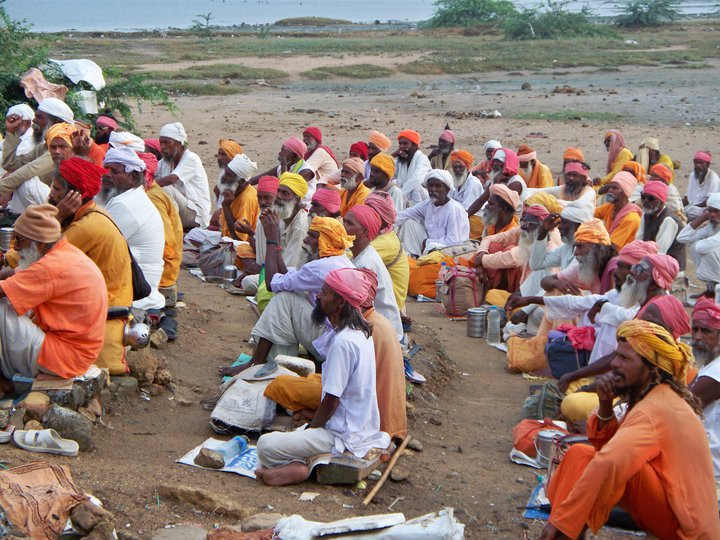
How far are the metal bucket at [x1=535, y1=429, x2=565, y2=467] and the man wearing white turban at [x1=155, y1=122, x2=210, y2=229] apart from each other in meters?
5.63

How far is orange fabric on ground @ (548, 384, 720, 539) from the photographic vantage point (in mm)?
4648

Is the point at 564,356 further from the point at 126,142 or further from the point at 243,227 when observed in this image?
the point at 126,142

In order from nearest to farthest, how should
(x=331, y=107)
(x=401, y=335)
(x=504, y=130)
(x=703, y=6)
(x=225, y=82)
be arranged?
(x=401, y=335), (x=504, y=130), (x=331, y=107), (x=225, y=82), (x=703, y=6)

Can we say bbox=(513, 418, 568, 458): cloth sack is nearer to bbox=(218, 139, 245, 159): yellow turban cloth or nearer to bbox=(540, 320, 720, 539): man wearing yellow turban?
bbox=(540, 320, 720, 539): man wearing yellow turban

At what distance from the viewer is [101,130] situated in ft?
38.9

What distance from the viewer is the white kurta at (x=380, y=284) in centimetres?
777

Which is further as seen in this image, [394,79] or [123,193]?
[394,79]

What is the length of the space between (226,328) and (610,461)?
16.6ft

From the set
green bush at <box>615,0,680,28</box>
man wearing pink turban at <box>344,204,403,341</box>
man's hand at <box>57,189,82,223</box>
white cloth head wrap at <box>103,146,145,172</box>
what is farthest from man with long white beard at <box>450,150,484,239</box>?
green bush at <box>615,0,680,28</box>

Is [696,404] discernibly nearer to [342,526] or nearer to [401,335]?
[342,526]

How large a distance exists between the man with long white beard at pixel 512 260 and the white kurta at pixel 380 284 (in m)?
1.47

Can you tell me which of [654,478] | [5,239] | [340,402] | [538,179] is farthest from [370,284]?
[538,179]

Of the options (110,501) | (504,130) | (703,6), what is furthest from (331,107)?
(703,6)

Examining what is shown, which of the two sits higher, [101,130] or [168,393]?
[101,130]
